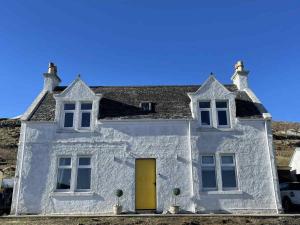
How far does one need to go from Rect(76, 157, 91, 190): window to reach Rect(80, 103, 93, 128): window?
227 cm

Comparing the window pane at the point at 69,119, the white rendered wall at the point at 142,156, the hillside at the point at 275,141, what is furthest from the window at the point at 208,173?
the hillside at the point at 275,141

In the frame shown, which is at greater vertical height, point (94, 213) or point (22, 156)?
point (22, 156)

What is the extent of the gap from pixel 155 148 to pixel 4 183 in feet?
34.7

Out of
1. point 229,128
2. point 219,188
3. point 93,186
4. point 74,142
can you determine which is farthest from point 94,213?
point 229,128

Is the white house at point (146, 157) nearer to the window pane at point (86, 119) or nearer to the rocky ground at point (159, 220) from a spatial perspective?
the window pane at point (86, 119)

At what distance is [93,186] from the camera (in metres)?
19.3

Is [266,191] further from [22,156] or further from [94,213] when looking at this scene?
[22,156]

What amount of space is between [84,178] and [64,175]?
3.82 feet

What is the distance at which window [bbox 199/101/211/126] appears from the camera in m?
20.8

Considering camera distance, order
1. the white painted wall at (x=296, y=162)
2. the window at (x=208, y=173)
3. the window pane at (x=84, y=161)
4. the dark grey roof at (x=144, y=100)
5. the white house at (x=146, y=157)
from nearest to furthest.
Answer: the white house at (x=146, y=157) < the window at (x=208, y=173) < the window pane at (x=84, y=161) < the dark grey roof at (x=144, y=100) < the white painted wall at (x=296, y=162)

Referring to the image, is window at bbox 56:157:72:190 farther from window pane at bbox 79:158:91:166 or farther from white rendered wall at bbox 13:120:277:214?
window pane at bbox 79:158:91:166

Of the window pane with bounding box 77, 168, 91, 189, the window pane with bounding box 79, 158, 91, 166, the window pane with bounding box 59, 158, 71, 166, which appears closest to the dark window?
the window pane with bounding box 79, 158, 91, 166

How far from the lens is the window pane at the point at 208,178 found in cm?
1956

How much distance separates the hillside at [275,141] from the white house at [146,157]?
53.7 feet
